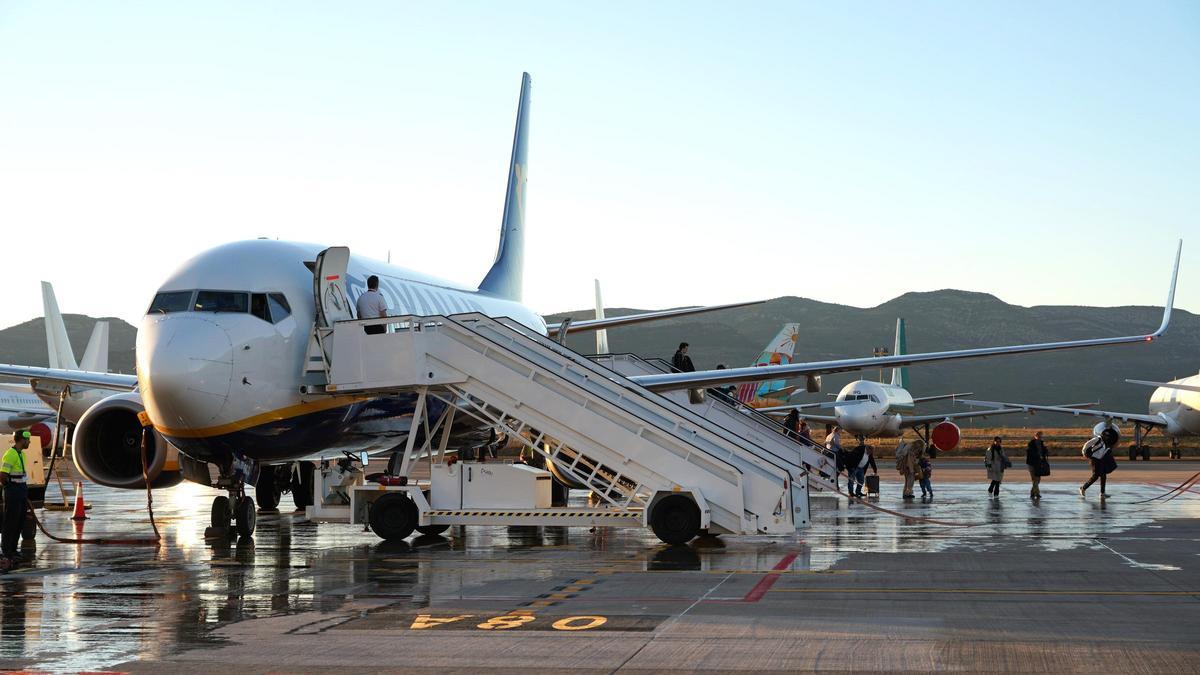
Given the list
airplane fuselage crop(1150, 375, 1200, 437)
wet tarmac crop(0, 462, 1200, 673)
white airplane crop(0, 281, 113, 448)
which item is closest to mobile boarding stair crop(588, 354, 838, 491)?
wet tarmac crop(0, 462, 1200, 673)

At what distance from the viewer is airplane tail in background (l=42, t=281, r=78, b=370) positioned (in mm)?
47031

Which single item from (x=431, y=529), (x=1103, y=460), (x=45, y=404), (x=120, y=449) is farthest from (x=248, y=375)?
(x=45, y=404)

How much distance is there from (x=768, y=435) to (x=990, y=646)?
642 inches

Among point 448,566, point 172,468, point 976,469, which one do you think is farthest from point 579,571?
point 976,469

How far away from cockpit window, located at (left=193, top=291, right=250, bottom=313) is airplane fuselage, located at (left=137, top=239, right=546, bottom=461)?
0.01m

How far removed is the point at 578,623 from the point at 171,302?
838 centimetres

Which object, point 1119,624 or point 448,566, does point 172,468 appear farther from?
point 1119,624

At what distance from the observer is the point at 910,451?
92.8 feet

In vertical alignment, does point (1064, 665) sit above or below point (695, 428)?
below

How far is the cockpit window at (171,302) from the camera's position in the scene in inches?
625

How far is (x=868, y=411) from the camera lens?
51.9m

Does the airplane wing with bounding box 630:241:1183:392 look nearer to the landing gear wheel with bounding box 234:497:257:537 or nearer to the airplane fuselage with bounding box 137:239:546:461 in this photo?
the airplane fuselage with bounding box 137:239:546:461

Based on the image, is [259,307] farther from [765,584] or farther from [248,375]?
[765,584]

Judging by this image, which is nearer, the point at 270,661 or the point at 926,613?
the point at 270,661
